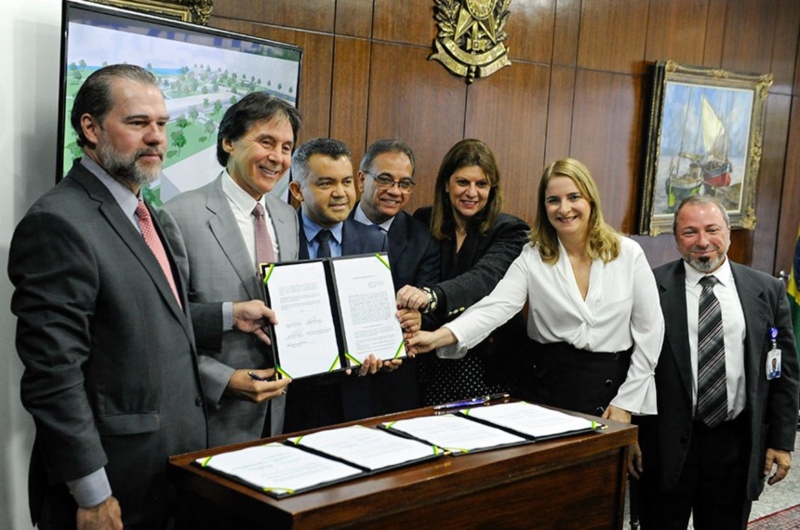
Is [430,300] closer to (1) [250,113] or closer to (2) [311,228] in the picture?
(2) [311,228]

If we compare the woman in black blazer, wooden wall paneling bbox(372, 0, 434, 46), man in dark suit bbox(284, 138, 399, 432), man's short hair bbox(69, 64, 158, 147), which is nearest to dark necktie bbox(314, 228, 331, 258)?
man in dark suit bbox(284, 138, 399, 432)

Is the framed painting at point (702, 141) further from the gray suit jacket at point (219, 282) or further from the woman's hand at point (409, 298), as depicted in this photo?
the gray suit jacket at point (219, 282)

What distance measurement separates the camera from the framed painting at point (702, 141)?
Result: 6164 millimetres

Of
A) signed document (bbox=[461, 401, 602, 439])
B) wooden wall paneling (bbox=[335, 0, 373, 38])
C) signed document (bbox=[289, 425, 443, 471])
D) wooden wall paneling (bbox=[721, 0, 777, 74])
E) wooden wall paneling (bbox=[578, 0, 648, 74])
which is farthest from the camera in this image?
wooden wall paneling (bbox=[721, 0, 777, 74])

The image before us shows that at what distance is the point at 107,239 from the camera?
2.19 meters

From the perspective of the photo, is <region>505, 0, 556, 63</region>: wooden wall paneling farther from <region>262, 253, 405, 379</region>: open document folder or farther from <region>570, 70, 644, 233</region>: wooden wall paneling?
<region>262, 253, 405, 379</region>: open document folder

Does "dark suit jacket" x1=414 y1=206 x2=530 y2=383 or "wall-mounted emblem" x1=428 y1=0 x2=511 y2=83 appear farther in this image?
"wall-mounted emblem" x1=428 y1=0 x2=511 y2=83

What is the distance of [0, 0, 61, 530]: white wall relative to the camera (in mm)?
2561

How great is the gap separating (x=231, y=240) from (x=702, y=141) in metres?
4.71

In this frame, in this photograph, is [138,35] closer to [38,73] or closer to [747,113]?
[38,73]

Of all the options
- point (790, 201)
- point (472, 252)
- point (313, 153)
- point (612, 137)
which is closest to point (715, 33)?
point (612, 137)

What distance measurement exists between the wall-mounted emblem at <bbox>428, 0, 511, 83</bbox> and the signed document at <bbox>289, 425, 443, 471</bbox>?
2966 millimetres

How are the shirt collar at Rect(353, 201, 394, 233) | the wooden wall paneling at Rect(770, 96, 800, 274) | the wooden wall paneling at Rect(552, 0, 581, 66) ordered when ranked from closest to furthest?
the shirt collar at Rect(353, 201, 394, 233), the wooden wall paneling at Rect(552, 0, 581, 66), the wooden wall paneling at Rect(770, 96, 800, 274)

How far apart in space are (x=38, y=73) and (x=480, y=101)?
298 cm
